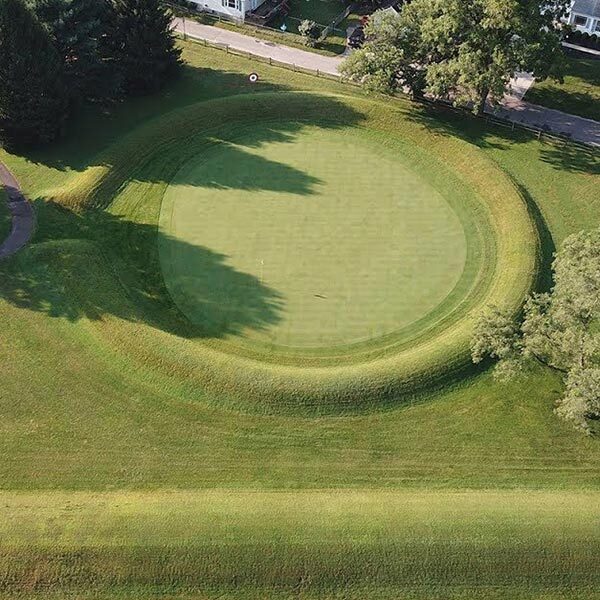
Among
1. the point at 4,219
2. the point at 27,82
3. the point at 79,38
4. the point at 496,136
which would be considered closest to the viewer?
the point at 4,219

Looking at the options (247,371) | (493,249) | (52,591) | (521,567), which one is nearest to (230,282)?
(247,371)

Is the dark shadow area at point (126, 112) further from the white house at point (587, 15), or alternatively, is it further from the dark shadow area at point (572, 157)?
the white house at point (587, 15)

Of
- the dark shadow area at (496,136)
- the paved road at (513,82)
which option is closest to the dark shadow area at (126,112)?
the paved road at (513,82)

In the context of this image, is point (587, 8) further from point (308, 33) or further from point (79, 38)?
point (79, 38)

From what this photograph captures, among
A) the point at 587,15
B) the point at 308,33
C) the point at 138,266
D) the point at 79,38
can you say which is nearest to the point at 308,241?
the point at 138,266

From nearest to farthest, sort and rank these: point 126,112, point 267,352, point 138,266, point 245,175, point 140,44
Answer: point 267,352 < point 138,266 < point 245,175 < point 140,44 < point 126,112

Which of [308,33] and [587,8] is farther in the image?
[308,33]
